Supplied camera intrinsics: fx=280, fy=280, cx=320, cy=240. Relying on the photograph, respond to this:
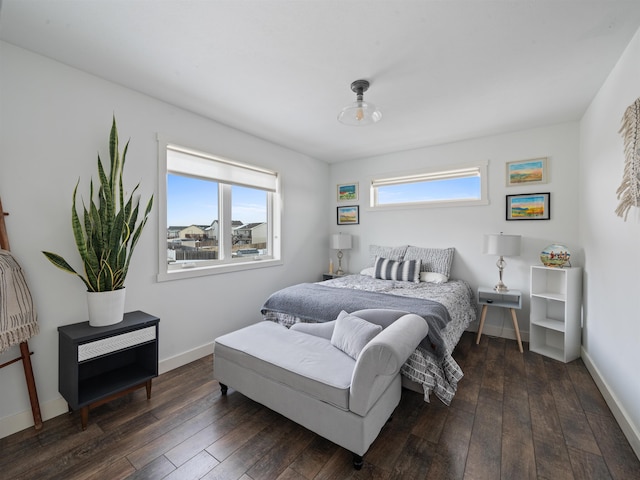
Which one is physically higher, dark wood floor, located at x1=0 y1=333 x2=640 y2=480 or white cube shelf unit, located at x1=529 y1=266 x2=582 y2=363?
white cube shelf unit, located at x1=529 y1=266 x2=582 y2=363

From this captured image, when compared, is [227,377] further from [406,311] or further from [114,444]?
[406,311]

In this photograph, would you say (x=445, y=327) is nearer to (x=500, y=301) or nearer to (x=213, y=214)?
(x=500, y=301)

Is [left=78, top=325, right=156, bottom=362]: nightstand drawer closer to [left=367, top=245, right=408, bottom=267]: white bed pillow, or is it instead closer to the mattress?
the mattress

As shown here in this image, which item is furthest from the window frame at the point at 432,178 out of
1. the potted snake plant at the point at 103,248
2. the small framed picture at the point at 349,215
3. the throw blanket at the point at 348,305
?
the potted snake plant at the point at 103,248

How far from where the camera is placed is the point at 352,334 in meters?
1.91

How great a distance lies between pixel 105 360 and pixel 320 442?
1.77m

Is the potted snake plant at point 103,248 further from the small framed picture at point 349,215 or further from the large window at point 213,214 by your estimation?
the small framed picture at point 349,215

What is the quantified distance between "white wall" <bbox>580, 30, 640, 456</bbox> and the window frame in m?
0.93

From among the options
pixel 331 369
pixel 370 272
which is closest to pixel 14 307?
pixel 331 369

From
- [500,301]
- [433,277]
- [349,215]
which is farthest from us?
[349,215]

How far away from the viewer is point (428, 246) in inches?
154

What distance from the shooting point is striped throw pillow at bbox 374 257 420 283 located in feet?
11.4

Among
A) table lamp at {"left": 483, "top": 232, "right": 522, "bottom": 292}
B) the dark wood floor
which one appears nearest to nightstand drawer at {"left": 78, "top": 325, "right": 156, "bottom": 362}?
the dark wood floor

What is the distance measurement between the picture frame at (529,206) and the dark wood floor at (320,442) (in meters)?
1.79
